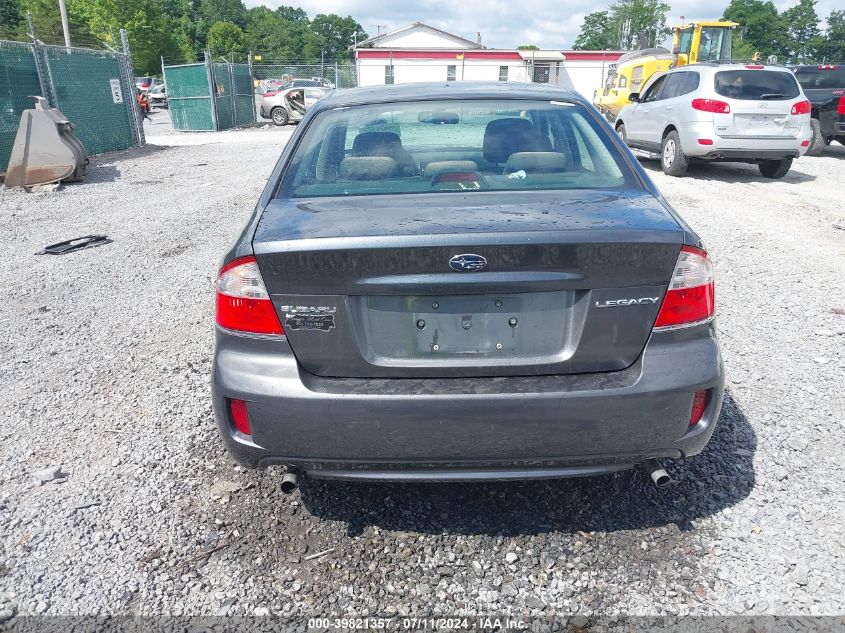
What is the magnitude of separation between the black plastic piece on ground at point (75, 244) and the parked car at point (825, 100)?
13939 millimetres

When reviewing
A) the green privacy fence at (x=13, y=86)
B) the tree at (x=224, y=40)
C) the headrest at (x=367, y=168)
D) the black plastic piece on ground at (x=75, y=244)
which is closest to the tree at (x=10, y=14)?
the tree at (x=224, y=40)

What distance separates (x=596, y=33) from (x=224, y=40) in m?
64.7

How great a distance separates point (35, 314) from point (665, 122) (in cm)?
1021

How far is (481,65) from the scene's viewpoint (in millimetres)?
43219

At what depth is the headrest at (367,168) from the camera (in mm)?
2725

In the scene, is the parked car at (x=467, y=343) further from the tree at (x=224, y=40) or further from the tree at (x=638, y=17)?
the tree at (x=638, y=17)

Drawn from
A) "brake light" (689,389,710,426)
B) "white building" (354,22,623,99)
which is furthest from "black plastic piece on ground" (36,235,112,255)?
"white building" (354,22,623,99)

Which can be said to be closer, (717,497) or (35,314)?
(717,497)

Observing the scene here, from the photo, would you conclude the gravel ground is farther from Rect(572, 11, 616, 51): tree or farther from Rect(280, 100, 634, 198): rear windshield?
Rect(572, 11, 616, 51): tree

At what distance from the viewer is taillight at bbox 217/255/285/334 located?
6.97 feet

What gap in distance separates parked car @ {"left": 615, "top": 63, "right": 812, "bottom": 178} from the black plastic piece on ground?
8882mm

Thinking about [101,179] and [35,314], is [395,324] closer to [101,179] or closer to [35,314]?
[35,314]

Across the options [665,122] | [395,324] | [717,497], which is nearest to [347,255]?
[395,324]

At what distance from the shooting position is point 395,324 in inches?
82.4
